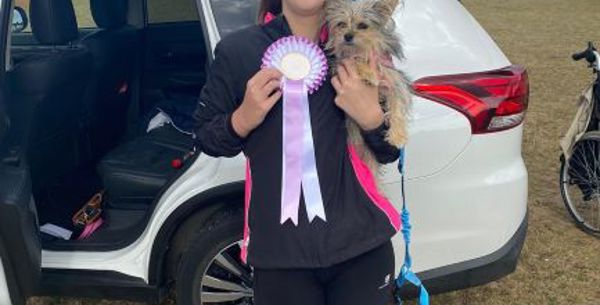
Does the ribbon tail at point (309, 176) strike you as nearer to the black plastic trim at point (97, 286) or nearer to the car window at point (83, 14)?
the black plastic trim at point (97, 286)

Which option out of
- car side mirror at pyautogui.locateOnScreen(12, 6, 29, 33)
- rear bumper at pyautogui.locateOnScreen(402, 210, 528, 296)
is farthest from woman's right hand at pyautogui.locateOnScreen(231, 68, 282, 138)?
car side mirror at pyautogui.locateOnScreen(12, 6, 29, 33)

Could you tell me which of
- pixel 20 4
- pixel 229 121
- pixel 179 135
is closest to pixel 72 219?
pixel 179 135

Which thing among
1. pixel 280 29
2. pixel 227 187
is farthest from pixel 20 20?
pixel 280 29

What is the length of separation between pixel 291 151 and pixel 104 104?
2.61 meters

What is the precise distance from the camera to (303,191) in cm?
180

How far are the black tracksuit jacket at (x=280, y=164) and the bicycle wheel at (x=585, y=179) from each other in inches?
116

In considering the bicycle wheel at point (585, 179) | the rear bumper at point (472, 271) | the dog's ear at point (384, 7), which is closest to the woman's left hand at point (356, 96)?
the dog's ear at point (384, 7)

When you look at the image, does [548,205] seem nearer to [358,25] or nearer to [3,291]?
[358,25]

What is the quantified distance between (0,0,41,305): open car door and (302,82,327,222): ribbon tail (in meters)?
1.29

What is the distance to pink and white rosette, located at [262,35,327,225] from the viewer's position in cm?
169

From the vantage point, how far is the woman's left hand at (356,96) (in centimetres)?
170

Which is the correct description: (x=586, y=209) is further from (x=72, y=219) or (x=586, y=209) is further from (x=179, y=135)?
(x=72, y=219)

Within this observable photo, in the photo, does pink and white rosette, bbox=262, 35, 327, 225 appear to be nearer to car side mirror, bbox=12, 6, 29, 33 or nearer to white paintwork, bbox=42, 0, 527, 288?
white paintwork, bbox=42, 0, 527, 288

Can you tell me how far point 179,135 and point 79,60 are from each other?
2.45 ft
